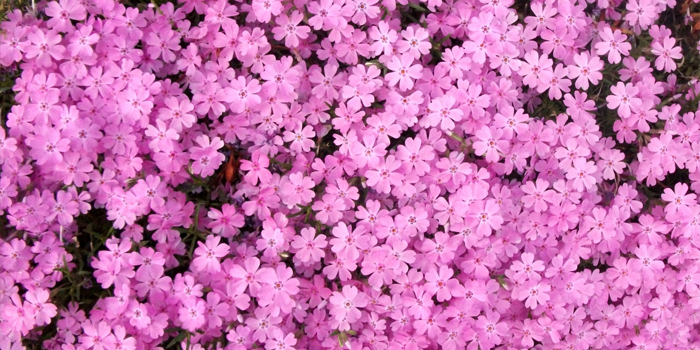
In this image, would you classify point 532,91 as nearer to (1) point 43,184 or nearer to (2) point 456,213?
(2) point 456,213

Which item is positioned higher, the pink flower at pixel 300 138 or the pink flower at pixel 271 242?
the pink flower at pixel 300 138

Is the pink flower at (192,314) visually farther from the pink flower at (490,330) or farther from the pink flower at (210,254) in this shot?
the pink flower at (490,330)

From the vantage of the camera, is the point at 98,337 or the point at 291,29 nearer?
the point at 98,337

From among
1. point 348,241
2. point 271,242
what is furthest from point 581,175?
point 271,242

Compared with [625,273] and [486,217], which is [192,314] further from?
[625,273]

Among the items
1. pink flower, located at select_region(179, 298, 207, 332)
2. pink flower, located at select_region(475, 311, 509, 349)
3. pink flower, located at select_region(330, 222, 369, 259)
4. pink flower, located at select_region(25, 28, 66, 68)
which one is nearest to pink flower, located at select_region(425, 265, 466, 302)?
pink flower, located at select_region(475, 311, 509, 349)

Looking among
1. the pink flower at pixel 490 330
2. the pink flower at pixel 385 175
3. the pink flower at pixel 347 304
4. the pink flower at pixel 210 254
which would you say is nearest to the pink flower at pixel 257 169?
the pink flower at pixel 210 254

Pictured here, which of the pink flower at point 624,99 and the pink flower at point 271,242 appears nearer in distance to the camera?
the pink flower at point 271,242

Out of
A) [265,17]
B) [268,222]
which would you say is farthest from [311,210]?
[265,17]
